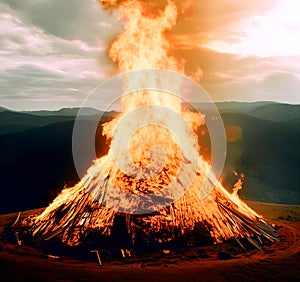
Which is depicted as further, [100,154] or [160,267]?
[100,154]

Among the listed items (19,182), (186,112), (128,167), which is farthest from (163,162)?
(19,182)

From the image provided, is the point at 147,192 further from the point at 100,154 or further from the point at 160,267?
the point at 100,154

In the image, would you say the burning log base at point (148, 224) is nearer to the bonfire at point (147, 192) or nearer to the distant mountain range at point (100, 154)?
the bonfire at point (147, 192)

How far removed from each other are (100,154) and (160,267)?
46.4 metres

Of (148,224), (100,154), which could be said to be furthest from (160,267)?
(100,154)

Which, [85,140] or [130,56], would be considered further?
[85,140]

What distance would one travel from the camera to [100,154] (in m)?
60.6

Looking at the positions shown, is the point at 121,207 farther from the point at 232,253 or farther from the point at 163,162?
the point at 232,253

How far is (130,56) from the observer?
20.7 m

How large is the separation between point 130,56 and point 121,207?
8.79 meters

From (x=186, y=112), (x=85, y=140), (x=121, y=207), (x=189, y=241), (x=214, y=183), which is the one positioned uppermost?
(x=85, y=140)

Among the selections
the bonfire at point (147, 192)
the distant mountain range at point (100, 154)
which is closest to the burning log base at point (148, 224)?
the bonfire at point (147, 192)

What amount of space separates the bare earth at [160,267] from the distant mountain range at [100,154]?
33000mm

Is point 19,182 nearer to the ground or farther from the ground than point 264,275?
farther from the ground
